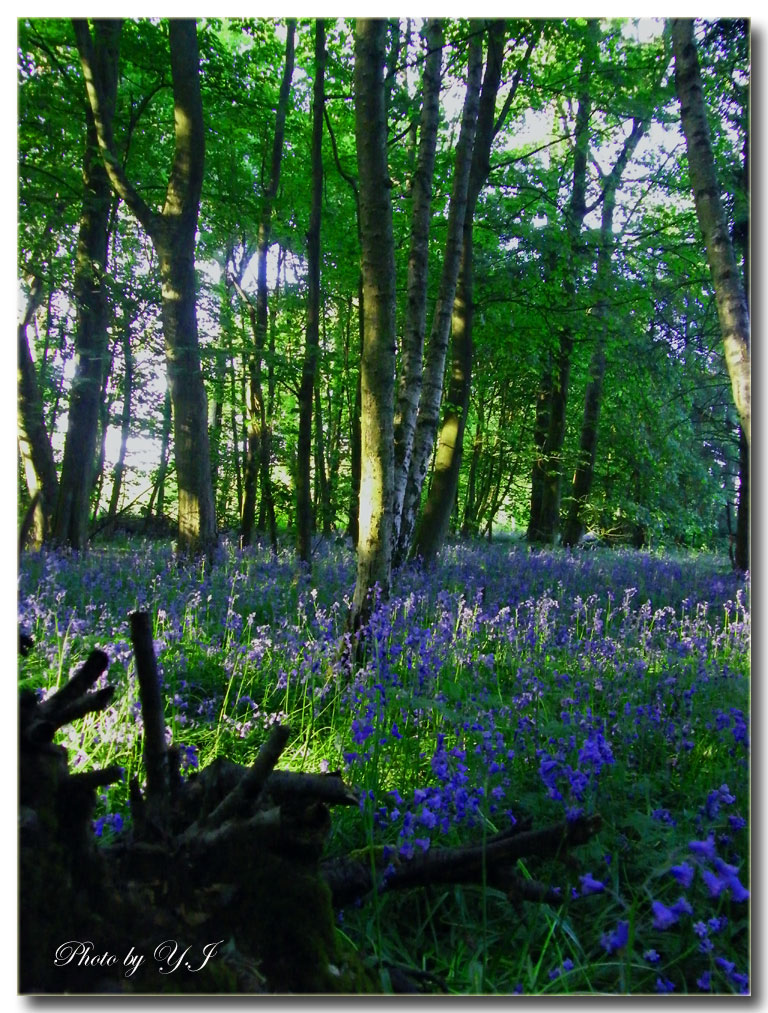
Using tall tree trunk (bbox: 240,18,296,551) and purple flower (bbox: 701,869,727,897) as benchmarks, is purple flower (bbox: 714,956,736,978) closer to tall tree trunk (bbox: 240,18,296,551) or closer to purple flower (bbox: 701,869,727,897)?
purple flower (bbox: 701,869,727,897)

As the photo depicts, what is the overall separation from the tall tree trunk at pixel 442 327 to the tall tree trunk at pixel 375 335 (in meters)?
3.35

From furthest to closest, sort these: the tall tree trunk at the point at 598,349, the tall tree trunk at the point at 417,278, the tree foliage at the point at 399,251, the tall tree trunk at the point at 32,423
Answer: the tall tree trunk at the point at 598,349 → the tall tree trunk at the point at 417,278 → the tree foliage at the point at 399,251 → the tall tree trunk at the point at 32,423

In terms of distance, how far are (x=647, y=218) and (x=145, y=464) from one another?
21.6 ft

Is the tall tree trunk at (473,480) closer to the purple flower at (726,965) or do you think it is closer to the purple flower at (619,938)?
the purple flower at (726,965)

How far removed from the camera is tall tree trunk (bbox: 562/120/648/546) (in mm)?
6930

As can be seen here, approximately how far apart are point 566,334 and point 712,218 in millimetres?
8460

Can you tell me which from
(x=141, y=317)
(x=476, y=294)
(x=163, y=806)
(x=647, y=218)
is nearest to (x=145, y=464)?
(x=141, y=317)

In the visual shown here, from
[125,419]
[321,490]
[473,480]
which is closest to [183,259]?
[125,419]

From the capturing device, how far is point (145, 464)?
17.1 ft

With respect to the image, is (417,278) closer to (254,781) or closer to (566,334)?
(254,781)

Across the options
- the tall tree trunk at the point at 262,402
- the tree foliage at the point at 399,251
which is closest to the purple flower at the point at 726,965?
the tree foliage at the point at 399,251

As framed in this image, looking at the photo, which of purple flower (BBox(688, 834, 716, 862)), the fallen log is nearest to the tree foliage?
the fallen log

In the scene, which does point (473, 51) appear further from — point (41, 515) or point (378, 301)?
point (41, 515)

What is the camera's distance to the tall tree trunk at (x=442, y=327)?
7.52 meters
